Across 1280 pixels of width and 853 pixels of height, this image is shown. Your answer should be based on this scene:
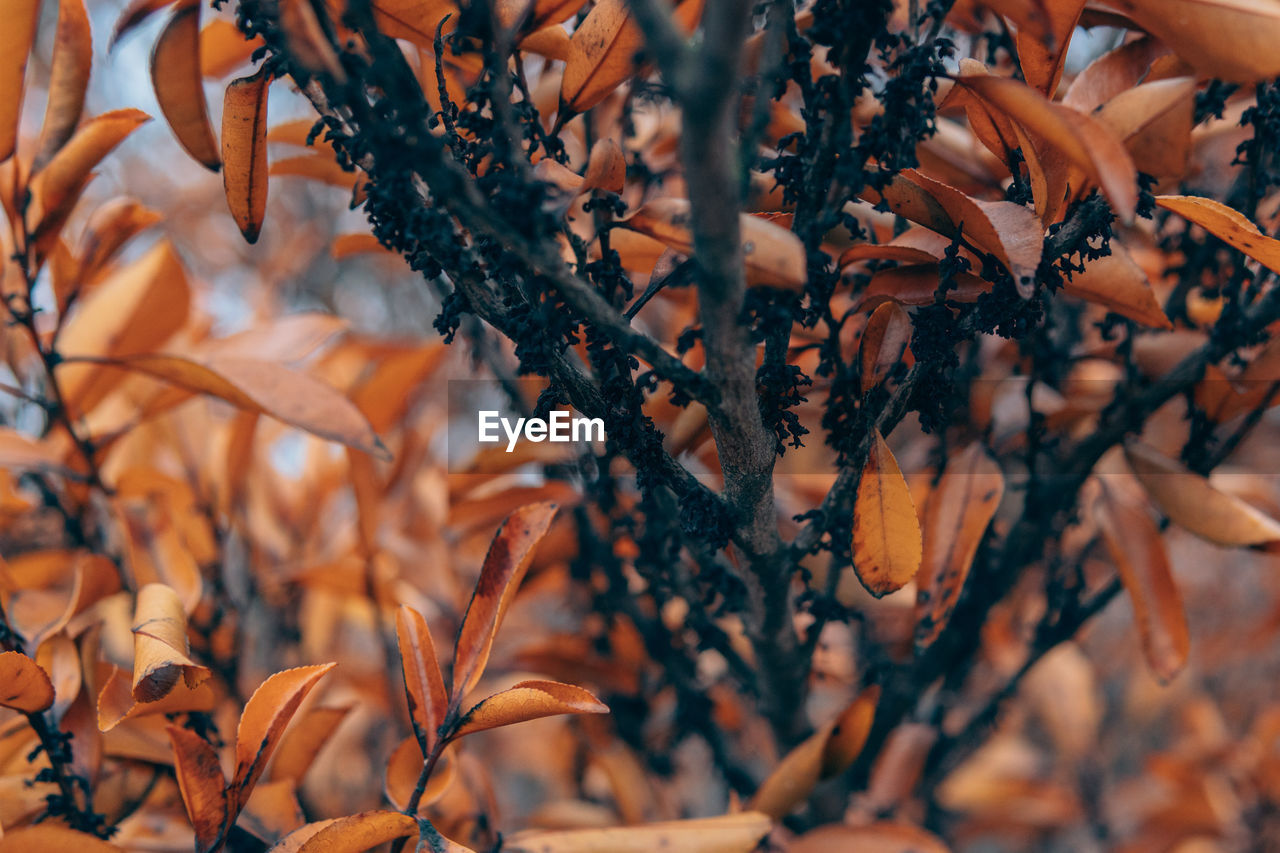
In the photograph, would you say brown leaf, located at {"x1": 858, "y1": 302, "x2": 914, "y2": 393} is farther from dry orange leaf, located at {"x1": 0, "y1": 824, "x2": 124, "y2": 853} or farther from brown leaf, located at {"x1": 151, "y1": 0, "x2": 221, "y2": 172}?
dry orange leaf, located at {"x1": 0, "y1": 824, "x2": 124, "y2": 853}

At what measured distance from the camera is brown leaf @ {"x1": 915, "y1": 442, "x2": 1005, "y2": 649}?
2.10ft

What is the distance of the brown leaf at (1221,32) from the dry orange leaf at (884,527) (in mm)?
263

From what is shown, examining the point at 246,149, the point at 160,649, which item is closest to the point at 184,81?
the point at 246,149

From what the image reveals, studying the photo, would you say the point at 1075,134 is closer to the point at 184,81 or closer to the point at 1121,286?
the point at 1121,286

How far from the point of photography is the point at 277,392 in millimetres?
661

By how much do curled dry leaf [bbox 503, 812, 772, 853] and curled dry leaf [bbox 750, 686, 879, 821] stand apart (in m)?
0.08

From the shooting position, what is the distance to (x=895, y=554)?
1.69 feet

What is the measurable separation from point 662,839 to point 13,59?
0.70 metres

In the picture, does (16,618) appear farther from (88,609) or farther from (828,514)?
(828,514)

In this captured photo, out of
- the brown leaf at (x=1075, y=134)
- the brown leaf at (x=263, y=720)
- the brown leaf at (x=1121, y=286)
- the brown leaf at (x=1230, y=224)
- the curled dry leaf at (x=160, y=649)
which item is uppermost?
the brown leaf at (x=1075, y=134)

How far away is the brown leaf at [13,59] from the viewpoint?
52 cm

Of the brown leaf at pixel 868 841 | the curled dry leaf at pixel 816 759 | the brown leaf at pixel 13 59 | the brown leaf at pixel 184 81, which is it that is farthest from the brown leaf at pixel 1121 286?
the brown leaf at pixel 13 59

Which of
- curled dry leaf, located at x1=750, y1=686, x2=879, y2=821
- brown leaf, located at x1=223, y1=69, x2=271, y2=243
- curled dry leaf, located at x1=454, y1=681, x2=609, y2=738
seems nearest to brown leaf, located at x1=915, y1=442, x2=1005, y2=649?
curled dry leaf, located at x1=750, y1=686, x2=879, y2=821

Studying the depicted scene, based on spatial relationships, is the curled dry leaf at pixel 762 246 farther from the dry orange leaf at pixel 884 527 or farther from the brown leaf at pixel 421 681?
the brown leaf at pixel 421 681
